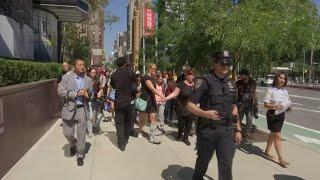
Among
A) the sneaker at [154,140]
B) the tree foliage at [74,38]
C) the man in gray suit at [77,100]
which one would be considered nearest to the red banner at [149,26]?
the tree foliage at [74,38]

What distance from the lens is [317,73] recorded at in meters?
106

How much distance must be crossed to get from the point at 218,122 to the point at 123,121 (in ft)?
16.0

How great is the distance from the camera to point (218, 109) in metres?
5.89

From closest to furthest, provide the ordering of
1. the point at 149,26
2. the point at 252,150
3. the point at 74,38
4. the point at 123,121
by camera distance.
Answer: the point at 252,150 → the point at 123,121 → the point at 149,26 → the point at 74,38

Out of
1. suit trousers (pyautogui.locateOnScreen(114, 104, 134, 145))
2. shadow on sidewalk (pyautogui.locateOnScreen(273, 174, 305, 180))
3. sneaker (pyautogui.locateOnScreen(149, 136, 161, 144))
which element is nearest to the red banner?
sneaker (pyautogui.locateOnScreen(149, 136, 161, 144))

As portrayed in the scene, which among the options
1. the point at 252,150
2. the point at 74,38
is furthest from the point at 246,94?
the point at 74,38

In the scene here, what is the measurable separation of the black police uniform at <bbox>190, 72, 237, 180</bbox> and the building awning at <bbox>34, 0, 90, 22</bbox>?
814 inches

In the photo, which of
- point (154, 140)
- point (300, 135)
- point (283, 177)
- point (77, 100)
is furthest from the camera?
point (300, 135)

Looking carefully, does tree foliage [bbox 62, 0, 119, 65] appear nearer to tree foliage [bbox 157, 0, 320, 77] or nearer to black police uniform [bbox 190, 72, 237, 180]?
tree foliage [bbox 157, 0, 320, 77]

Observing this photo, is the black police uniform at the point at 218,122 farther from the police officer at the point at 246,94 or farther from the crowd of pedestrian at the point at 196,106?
the police officer at the point at 246,94

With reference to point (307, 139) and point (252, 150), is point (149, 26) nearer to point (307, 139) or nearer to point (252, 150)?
point (307, 139)

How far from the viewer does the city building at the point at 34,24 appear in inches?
645

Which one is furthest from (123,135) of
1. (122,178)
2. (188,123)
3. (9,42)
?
(9,42)

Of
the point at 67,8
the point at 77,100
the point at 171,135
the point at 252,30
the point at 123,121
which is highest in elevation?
the point at 67,8
